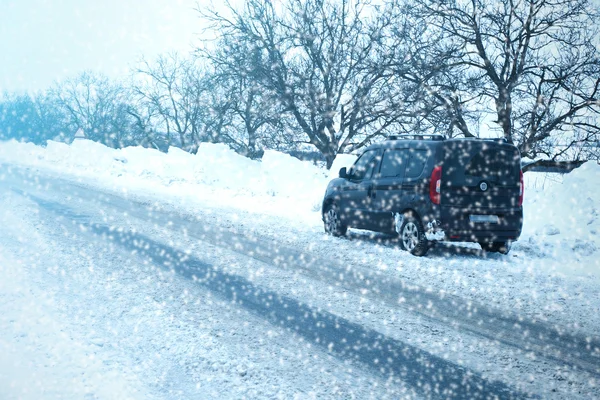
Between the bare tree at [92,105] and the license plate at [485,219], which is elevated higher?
the bare tree at [92,105]

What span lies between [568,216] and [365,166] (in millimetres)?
4159

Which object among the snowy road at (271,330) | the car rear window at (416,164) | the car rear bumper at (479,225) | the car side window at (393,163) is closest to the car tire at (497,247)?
the car rear bumper at (479,225)

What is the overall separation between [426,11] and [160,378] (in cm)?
1459

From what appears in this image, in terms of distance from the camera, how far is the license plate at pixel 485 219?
800cm

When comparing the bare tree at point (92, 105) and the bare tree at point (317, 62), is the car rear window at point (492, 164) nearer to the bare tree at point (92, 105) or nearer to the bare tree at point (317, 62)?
the bare tree at point (317, 62)

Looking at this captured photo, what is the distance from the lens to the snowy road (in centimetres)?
340

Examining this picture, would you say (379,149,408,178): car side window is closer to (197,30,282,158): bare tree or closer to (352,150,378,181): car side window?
(352,150,378,181): car side window

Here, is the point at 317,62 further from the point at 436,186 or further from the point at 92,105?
the point at 92,105

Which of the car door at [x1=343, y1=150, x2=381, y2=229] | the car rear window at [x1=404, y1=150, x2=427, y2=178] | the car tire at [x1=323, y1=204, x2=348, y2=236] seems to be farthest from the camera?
the car tire at [x1=323, y1=204, x2=348, y2=236]

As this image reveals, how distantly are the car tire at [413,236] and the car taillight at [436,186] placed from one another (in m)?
0.51

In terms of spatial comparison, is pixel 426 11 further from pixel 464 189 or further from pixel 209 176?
pixel 209 176

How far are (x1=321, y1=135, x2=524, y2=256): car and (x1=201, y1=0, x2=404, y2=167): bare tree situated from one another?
10308 millimetres

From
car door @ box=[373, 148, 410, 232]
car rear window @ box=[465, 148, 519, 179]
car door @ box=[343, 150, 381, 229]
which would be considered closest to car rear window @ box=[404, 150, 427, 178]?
car door @ box=[373, 148, 410, 232]

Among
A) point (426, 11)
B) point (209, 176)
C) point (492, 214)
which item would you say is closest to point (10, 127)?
point (209, 176)
